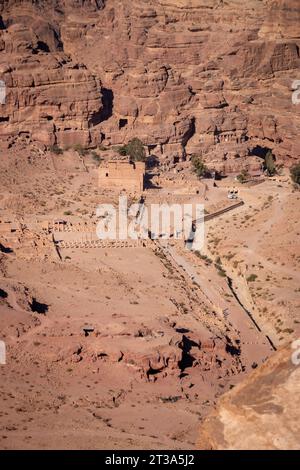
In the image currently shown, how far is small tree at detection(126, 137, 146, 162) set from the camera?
238ft

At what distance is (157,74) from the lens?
78500 mm

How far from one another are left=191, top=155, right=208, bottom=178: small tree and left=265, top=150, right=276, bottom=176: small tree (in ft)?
17.4

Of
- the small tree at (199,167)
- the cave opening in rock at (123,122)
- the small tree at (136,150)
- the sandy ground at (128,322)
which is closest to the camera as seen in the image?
the sandy ground at (128,322)

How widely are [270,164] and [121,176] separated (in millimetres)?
15690

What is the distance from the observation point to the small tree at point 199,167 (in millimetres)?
71925

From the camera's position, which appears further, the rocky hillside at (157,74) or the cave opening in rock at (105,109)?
the cave opening in rock at (105,109)

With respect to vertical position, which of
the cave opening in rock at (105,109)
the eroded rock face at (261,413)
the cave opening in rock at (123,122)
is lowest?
the cave opening in rock at (123,122)

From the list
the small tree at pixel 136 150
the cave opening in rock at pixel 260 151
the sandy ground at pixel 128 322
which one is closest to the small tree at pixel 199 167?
the small tree at pixel 136 150

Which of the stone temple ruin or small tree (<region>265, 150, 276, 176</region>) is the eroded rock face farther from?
small tree (<region>265, 150, 276, 176</region>)

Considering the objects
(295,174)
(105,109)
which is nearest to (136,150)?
(105,109)

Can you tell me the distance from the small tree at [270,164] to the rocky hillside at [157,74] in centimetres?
198

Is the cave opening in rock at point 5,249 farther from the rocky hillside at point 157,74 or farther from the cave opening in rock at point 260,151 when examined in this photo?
the cave opening in rock at point 260,151

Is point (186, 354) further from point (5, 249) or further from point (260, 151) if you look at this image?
point (260, 151)

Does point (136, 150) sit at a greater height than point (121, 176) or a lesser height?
lesser
